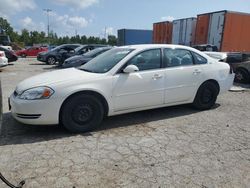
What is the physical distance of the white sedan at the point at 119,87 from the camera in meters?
3.99

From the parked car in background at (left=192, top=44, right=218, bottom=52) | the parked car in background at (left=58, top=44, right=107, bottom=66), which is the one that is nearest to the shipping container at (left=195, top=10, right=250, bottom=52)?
the parked car in background at (left=192, top=44, right=218, bottom=52)

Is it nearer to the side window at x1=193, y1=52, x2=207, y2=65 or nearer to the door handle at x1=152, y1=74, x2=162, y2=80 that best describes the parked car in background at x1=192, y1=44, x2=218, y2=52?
the side window at x1=193, y1=52, x2=207, y2=65

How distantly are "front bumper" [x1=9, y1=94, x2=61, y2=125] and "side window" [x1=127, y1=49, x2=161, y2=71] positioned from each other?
1536mm

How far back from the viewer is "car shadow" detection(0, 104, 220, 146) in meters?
4.02

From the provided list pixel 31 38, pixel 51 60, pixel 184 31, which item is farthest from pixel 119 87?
pixel 31 38

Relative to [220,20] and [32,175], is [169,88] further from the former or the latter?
[220,20]

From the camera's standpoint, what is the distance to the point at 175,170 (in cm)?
315

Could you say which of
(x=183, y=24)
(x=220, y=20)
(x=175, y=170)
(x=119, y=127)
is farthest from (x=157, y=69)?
(x=183, y=24)

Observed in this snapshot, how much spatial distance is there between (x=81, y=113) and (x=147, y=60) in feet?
5.29

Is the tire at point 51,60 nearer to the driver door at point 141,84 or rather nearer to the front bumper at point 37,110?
the driver door at point 141,84

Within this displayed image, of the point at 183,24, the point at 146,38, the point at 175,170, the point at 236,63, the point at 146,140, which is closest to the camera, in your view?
the point at 175,170

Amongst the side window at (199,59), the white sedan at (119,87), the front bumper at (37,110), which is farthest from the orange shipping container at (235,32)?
the front bumper at (37,110)

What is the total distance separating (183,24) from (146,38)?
13.3 metres

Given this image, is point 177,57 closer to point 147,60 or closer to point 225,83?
point 147,60
